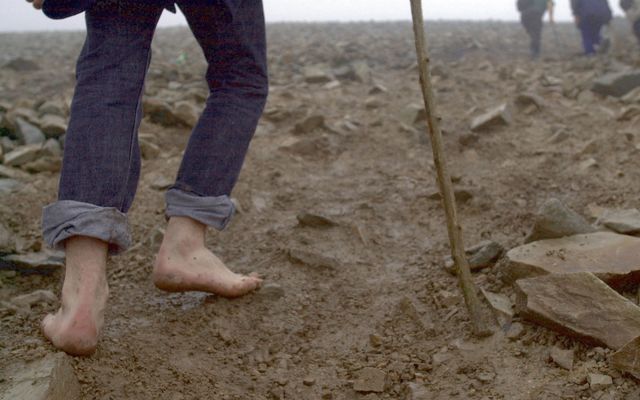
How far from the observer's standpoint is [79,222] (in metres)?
1.32

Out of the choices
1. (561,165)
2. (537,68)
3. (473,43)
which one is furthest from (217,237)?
(473,43)

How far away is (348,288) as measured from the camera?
202 centimetres

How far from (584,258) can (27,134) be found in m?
2.77

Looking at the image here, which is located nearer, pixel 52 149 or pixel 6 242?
pixel 6 242

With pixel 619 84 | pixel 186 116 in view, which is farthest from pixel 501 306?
pixel 619 84

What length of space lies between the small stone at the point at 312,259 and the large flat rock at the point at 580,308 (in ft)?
2.38

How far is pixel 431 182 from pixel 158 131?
5.41ft

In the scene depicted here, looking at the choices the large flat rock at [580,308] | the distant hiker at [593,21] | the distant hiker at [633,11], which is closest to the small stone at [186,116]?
the large flat rock at [580,308]

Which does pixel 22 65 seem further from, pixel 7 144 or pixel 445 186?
pixel 445 186

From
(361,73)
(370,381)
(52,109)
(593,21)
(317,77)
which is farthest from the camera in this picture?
(593,21)

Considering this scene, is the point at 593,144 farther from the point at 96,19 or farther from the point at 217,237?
the point at 96,19

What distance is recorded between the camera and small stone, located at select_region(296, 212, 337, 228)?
2484mm

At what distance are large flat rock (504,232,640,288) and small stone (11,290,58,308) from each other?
133cm

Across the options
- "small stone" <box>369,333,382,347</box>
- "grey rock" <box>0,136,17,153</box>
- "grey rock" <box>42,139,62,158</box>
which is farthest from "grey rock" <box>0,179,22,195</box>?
"small stone" <box>369,333,382,347</box>
